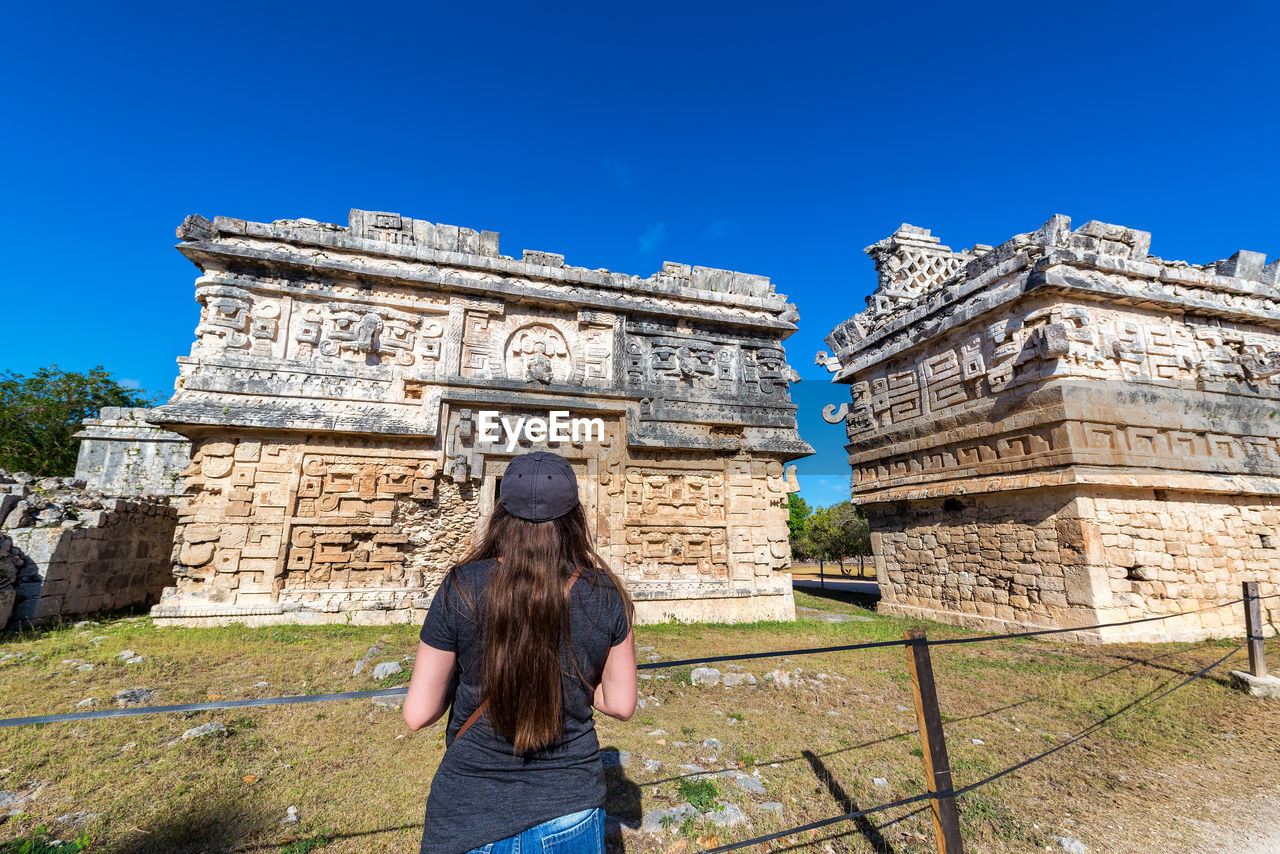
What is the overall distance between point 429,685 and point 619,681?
59cm

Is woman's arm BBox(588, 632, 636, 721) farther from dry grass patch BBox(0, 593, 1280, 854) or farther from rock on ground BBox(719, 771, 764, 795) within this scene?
rock on ground BBox(719, 771, 764, 795)

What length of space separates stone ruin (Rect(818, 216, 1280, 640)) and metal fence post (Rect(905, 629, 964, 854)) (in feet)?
24.0

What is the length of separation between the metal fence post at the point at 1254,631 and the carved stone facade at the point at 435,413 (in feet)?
18.0

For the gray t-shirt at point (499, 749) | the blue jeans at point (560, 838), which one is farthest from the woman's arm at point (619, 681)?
the blue jeans at point (560, 838)

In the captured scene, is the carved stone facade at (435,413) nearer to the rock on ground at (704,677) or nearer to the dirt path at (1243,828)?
the rock on ground at (704,677)

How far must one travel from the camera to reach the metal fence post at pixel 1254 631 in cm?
545

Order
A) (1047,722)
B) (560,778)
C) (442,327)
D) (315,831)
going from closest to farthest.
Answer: (560,778) → (315,831) → (1047,722) → (442,327)

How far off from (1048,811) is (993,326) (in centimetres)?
831

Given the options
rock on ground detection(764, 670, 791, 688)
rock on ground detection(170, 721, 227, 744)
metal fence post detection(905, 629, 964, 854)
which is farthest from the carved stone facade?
metal fence post detection(905, 629, 964, 854)

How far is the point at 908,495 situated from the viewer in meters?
10.8

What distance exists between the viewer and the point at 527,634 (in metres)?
1.56

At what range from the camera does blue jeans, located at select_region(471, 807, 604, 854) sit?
147cm

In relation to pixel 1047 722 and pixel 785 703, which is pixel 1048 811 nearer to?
pixel 1047 722

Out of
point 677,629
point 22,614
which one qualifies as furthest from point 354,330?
point 677,629
